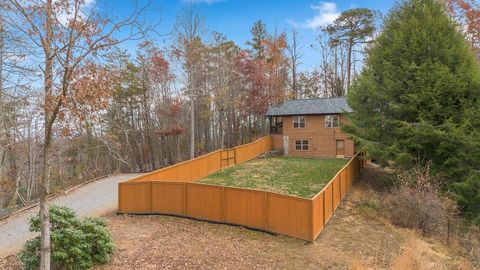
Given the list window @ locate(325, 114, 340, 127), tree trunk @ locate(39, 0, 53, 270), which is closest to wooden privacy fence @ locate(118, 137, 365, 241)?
tree trunk @ locate(39, 0, 53, 270)

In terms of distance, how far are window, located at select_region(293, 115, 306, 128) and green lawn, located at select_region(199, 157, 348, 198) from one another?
525 cm

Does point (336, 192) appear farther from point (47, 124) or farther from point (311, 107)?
point (311, 107)

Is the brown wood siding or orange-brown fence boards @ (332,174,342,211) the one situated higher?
A: the brown wood siding

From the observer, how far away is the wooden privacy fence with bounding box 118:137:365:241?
9156mm

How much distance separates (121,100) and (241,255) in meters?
26.2

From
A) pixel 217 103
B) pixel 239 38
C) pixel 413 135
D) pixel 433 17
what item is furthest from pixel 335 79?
pixel 413 135

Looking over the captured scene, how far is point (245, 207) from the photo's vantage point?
10109mm

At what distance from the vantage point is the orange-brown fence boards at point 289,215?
8.94 metres

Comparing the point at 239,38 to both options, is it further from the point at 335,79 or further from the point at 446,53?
the point at 446,53

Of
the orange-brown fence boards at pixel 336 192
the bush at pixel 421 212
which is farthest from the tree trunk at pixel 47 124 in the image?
the bush at pixel 421 212

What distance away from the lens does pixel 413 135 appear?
14633 millimetres

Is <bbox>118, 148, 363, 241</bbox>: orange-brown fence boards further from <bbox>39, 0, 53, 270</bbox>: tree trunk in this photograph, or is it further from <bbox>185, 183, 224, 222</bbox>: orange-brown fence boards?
<bbox>39, 0, 53, 270</bbox>: tree trunk

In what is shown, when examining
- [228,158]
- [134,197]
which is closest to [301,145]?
[228,158]

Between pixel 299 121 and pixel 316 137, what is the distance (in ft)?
7.04
